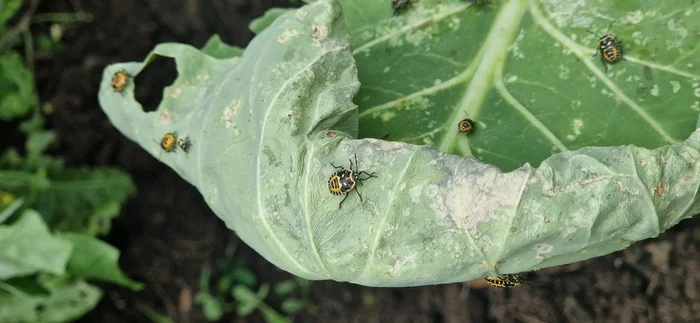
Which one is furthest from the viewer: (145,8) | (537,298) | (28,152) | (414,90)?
(28,152)

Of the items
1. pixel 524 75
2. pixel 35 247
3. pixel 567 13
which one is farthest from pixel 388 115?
pixel 35 247

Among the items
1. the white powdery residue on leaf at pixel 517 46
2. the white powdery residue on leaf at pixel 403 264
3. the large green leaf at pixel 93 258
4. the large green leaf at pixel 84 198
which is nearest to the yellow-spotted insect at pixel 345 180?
the white powdery residue on leaf at pixel 403 264

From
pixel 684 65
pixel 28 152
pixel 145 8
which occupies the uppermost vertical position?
pixel 684 65

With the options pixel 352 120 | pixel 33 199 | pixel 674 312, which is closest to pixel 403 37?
pixel 352 120

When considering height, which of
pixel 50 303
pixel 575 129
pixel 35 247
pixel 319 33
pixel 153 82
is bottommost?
pixel 50 303

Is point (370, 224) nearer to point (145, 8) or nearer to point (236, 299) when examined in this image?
point (236, 299)

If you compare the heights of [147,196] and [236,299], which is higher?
[147,196]

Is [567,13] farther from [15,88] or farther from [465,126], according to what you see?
[15,88]
